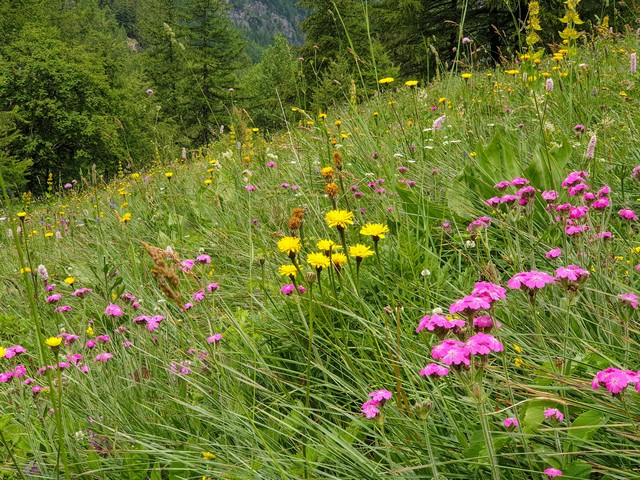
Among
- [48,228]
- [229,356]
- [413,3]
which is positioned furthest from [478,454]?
[413,3]

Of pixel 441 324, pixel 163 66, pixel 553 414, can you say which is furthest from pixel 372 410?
pixel 163 66

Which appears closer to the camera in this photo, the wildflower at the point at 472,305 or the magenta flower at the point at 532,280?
the wildflower at the point at 472,305

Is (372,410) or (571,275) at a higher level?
(571,275)

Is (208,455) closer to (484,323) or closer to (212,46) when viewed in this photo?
(484,323)

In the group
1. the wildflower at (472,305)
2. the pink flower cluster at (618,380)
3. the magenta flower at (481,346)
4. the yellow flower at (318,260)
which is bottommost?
the pink flower cluster at (618,380)

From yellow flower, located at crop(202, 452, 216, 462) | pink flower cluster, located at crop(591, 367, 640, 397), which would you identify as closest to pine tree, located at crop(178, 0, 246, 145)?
yellow flower, located at crop(202, 452, 216, 462)

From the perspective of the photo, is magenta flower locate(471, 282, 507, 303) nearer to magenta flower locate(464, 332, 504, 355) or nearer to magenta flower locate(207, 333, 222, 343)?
magenta flower locate(464, 332, 504, 355)

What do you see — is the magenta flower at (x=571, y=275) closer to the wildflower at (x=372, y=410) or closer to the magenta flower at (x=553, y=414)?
the magenta flower at (x=553, y=414)

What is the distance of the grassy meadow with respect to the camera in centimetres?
94

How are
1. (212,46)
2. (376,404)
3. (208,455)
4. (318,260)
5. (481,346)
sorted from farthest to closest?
(212,46) < (318,260) < (208,455) < (376,404) < (481,346)

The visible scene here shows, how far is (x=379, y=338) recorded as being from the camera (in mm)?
1354

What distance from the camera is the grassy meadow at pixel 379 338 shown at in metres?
0.94

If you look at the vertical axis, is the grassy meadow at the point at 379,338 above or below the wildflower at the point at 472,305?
below

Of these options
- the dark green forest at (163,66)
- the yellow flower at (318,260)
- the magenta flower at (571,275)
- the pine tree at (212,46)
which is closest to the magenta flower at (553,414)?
the magenta flower at (571,275)
